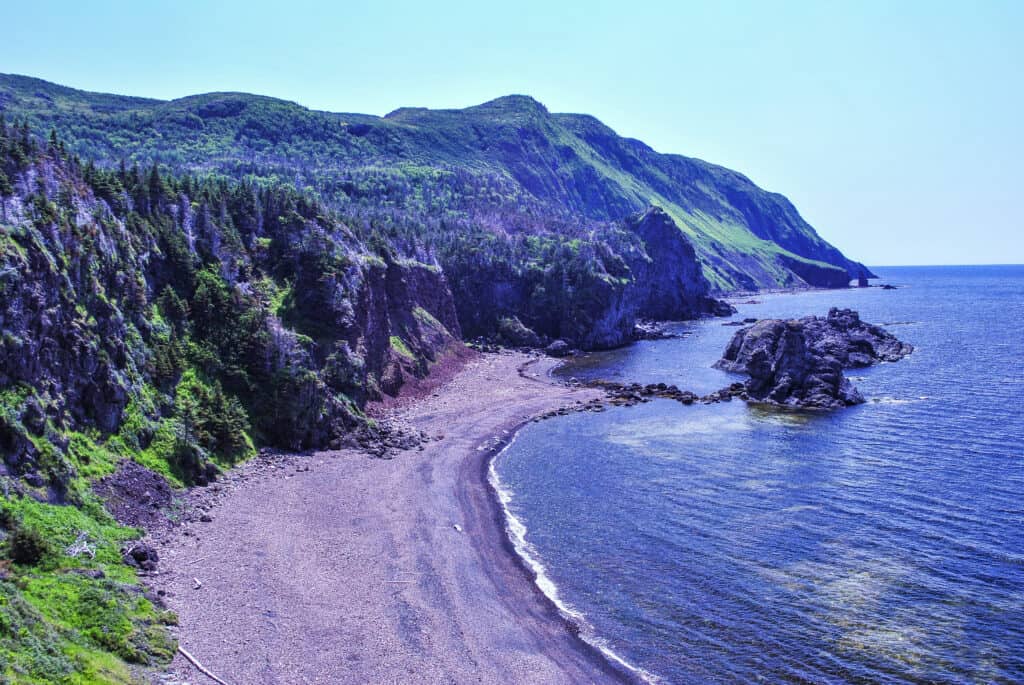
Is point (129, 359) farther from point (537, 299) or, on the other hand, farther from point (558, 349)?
point (537, 299)

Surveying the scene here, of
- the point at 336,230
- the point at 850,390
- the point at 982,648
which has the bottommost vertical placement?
the point at 982,648

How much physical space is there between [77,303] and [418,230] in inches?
4586

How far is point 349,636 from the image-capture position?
118 feet

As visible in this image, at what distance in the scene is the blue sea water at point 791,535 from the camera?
35719mm

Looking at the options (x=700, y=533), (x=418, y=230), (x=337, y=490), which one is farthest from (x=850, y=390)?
(x=418, y=230)

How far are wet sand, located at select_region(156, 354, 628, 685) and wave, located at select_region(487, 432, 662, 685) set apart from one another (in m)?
0.61

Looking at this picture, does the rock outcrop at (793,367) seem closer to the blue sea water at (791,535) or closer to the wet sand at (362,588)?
the blue sea water at (791,535)

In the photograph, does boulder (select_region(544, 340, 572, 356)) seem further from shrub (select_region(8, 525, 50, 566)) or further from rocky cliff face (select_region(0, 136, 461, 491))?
shrub (select_region(8, 525, 50, 566))

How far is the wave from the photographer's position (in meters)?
35.7

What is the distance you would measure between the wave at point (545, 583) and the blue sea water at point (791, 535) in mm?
473

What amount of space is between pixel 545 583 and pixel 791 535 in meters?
19.3

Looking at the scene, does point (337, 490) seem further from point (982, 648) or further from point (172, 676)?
point (982, 648)

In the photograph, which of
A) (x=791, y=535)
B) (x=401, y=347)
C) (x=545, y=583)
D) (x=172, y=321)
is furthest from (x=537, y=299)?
(x=545, y=583)

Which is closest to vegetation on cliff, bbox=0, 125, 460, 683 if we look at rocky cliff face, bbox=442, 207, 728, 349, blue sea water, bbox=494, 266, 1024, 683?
blue sea water, bbox=494, 266, 1024, 683
